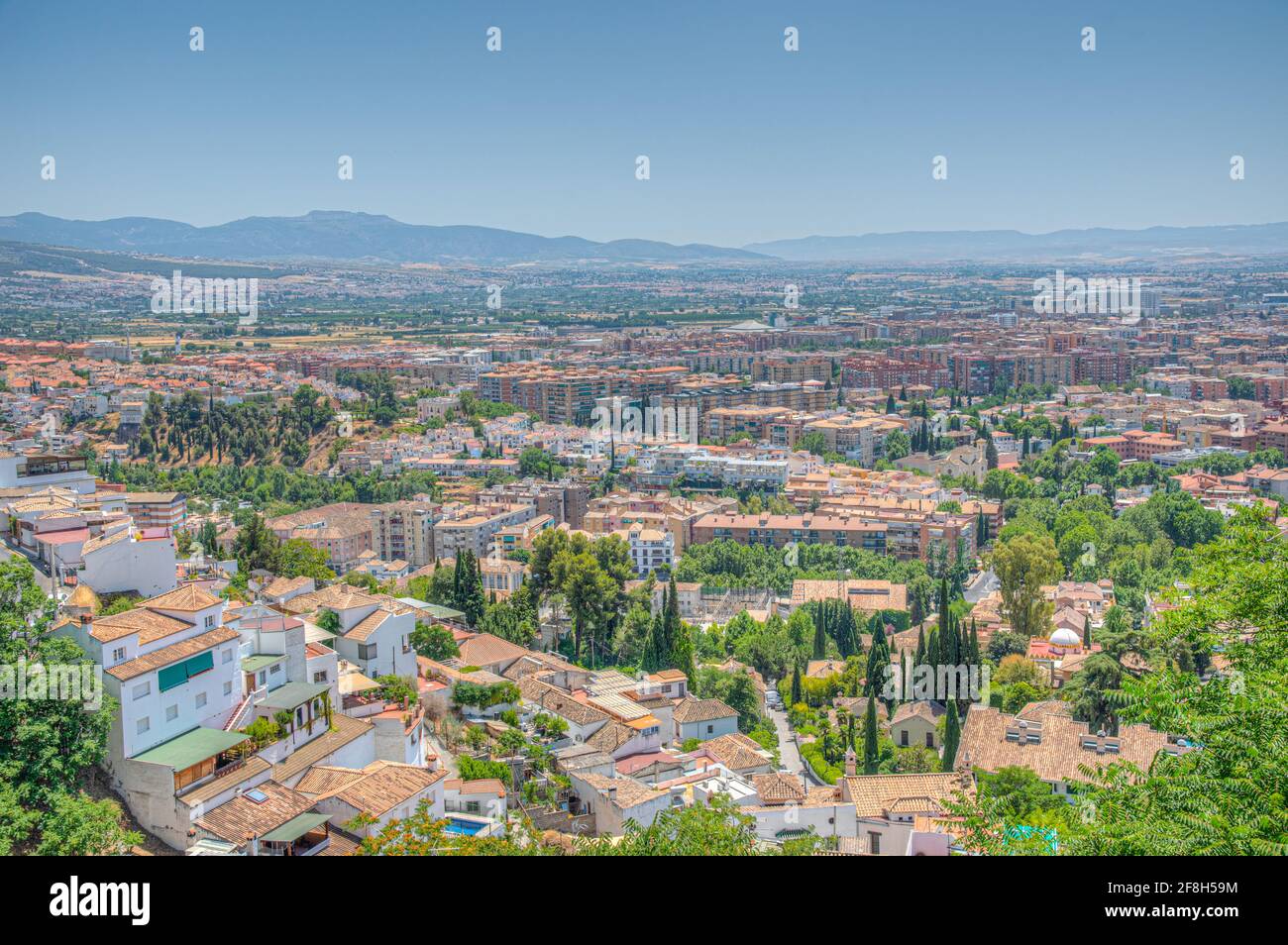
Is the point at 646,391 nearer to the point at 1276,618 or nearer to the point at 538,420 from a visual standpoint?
the point at 538,420

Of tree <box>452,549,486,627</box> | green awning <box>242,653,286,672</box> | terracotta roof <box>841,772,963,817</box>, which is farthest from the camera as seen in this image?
tree <box>452,549,486,627</box>

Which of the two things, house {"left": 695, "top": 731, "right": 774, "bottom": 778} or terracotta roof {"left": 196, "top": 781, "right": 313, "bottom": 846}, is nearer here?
terracotta roof {"left": 196, "top": 781, "right": 313, "bottom": 846}

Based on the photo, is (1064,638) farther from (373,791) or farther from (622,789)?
(373,791)

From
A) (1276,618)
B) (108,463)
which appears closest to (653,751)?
(1276,618)

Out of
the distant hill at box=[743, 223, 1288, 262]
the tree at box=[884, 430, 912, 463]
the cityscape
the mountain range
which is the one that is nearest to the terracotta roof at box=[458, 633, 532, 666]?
the cityscape

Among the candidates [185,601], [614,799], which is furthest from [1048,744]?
[185,601]

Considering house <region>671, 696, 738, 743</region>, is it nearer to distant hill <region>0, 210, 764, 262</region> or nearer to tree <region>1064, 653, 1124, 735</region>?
tree <region>1064, 653, 1124, 735</region>

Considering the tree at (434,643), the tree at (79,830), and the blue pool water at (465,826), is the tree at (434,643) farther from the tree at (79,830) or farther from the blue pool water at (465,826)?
the tree at (79,830)
